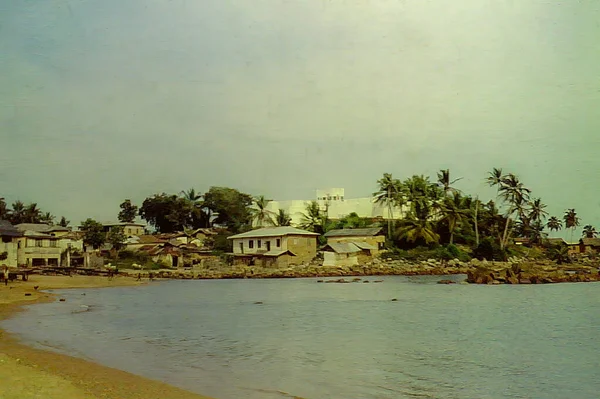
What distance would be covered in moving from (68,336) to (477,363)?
769 centimetres

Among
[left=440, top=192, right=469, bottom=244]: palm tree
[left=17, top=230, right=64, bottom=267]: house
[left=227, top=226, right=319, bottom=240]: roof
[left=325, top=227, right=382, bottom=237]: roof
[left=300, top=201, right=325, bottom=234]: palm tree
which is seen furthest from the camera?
[left=300, top=201, right=325, bottom=234]: palm tree

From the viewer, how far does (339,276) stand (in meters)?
34.2

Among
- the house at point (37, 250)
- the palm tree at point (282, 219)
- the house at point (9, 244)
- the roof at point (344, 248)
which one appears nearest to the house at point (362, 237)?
the roof at point (344, 248)

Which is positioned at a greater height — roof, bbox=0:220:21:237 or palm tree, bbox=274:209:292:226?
palm tree, bbox=274:209:292:226

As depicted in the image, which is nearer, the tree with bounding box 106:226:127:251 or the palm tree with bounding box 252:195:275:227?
the tree with bounding box 106:226:127:251

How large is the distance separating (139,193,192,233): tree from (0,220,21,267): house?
17012 mm

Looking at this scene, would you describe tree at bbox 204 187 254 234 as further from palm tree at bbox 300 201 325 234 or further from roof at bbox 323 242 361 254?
roof at bbox 323 242 361 254

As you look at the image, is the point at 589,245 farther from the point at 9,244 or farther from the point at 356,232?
the point at 9,244

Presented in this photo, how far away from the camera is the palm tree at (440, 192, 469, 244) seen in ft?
122

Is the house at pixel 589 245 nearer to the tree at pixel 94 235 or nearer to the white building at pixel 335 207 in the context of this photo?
the white building at pixel 335 207

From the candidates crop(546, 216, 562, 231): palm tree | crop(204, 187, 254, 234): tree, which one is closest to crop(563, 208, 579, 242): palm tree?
crop(546, 216, 562, 231): palm tree

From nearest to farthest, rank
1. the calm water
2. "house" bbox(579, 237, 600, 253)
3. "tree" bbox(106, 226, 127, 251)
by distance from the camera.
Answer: the calm water
"tree" bbox(106, 226, 127, 251)
"house" bbox(579, 237, 600, 253)

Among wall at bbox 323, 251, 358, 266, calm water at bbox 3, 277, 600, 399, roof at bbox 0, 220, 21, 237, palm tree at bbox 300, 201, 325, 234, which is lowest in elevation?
calm water at bbox 3, 277, 600, 399

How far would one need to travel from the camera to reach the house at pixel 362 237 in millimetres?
37062
